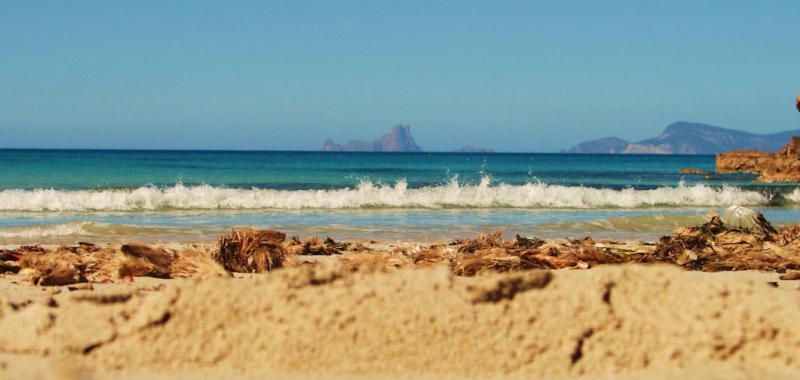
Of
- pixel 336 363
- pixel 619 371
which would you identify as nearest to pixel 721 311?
pixel 619 371

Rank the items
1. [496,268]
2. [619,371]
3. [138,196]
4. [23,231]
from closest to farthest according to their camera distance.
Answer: [619,371]
[496,268]
[23,231]
[138,196]

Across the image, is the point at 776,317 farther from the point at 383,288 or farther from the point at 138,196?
the point at 138,196

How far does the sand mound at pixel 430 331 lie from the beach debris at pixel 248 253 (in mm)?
3596

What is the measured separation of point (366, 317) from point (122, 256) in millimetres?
4187

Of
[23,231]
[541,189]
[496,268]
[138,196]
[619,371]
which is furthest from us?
[541,189]

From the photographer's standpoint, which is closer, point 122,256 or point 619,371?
point 619,371

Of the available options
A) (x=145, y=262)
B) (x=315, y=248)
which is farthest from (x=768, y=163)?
(x=145, y=262)

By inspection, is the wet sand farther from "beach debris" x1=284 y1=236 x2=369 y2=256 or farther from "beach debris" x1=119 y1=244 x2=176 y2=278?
"beach debris" x1=284 y1=236 x2=369 y2=256

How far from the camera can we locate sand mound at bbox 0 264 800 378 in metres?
2.85

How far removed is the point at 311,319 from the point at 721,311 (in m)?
1.55

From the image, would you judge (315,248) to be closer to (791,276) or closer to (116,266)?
(116,266)

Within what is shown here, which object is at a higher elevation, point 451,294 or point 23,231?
point 451,294

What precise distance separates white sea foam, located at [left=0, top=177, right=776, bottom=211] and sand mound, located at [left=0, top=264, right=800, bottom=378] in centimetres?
1563

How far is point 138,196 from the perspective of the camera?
19.0 m
